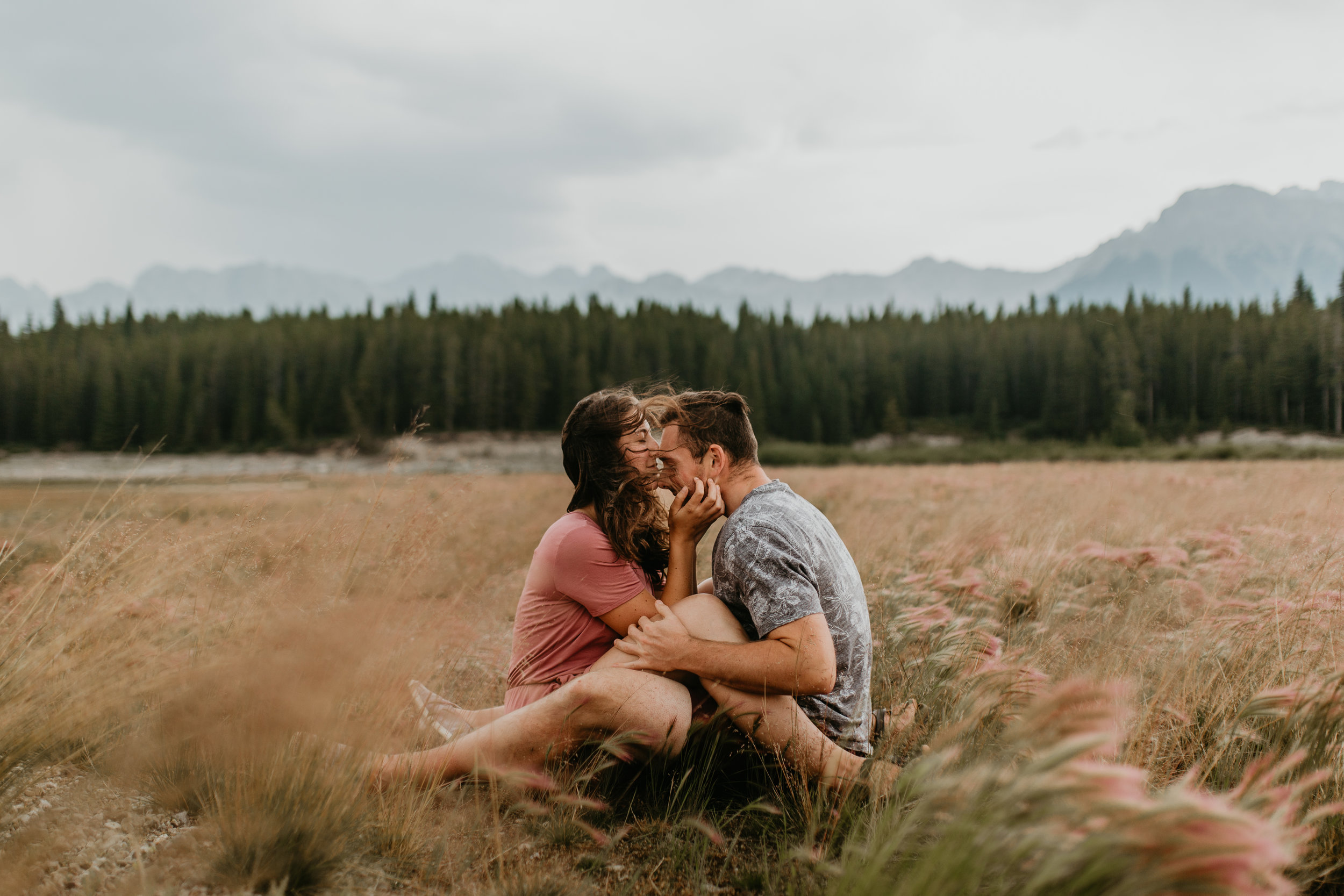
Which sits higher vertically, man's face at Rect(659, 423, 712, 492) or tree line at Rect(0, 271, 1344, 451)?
tree line at Rect(0, 271, 1344, 451)

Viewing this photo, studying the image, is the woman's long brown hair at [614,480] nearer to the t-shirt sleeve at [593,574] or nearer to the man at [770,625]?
the t-shirt sleeve at [593,574]

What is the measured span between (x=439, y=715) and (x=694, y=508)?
157 centimetres

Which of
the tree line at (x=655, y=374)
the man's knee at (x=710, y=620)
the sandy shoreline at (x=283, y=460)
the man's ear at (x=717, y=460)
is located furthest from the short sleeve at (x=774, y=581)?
the tree line at (x=655, y=374)

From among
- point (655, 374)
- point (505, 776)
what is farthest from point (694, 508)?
point (655, 374)

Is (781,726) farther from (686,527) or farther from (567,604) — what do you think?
(567,604)

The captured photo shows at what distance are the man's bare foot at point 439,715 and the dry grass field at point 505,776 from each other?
0.07 meters

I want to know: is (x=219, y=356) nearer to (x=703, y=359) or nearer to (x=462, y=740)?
(x=703, y=359)

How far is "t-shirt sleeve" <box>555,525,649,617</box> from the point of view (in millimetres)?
3023

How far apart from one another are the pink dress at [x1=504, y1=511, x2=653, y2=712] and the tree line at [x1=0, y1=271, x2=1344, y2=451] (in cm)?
6873

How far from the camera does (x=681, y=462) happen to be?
316 cm

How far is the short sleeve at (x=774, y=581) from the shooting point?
261 cm

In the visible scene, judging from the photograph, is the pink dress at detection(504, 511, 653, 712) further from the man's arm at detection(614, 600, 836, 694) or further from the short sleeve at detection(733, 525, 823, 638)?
the short sleeve at detection(733, 525, 823, 638)

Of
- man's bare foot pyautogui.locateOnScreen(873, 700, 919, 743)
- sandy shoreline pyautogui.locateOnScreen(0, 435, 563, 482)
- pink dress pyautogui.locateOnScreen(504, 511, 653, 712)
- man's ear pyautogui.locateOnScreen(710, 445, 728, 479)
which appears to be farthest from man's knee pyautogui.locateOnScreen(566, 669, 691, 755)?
sandy shoreline pyautogui.locateOnScreen(0, 435, 563, 482)

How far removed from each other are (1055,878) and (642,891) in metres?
1.46
